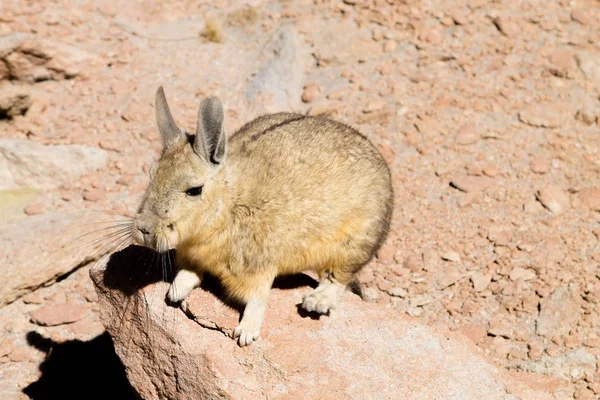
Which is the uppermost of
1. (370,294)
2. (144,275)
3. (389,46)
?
(144,275)

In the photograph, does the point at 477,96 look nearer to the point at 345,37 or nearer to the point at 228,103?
the point at 345,37

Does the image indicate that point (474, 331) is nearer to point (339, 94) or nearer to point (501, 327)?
point (501, 327)

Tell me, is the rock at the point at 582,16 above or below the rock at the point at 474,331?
above

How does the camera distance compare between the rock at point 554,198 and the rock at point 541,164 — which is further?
the rock at point 541,164

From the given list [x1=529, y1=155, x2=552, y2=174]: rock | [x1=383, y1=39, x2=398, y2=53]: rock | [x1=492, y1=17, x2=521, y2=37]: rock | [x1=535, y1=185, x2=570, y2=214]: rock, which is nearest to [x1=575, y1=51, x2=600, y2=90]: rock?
[x1=492, y1=17, x2=521, y2=37]: rock

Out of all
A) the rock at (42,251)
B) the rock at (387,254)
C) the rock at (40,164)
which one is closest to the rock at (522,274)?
the rock at (387,254)

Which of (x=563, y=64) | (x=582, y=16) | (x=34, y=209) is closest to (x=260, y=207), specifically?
(x=34, y=209)

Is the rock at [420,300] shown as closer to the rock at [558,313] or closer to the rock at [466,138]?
the rock at [558,313]
